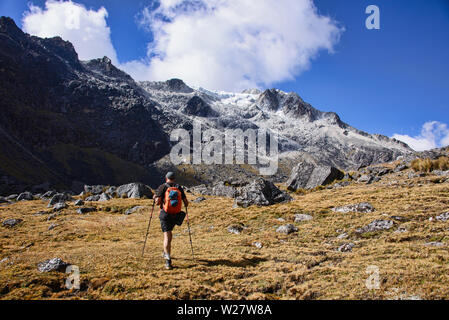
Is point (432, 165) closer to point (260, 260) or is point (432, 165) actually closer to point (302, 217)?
point (302, 217)

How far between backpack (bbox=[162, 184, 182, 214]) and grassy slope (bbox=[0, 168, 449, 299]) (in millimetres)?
2446

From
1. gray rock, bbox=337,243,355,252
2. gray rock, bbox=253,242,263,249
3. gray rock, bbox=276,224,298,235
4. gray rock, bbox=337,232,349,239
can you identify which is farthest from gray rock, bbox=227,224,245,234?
gray rock, bbox=337,243,355,252

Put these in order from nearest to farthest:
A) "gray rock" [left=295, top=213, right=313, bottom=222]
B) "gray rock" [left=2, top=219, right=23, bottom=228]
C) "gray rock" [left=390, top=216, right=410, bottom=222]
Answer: "gray rock" [left=390, top=216, right=410, bottom=222] → "gray rock" [left=295, top=213, right=313, bottom=222] → "gray rock" [left=2, top=219, right=23, bottom=228]

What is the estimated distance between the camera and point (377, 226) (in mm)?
14609

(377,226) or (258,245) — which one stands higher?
(377,226)

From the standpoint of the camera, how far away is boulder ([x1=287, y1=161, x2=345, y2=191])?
4147cm

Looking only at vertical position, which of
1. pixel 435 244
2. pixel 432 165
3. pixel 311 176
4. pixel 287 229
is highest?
pixel 432 165

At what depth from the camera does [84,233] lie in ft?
66.7

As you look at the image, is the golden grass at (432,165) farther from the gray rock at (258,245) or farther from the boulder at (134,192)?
the boulder at (134,192)

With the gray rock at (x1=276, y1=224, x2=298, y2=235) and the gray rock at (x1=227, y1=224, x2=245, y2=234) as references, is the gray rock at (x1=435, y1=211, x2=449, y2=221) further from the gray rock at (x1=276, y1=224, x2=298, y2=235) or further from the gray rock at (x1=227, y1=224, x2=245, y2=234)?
the gray rock at (x1=227, y1=224, x2=245, y2=234)

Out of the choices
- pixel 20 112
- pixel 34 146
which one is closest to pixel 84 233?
Answer: pixel 34 146

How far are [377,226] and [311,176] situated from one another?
1178 inches

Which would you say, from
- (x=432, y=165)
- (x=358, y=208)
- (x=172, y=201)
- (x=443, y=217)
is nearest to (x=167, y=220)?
(x=172, y=201)

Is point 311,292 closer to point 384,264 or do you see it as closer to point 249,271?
point 249,271
